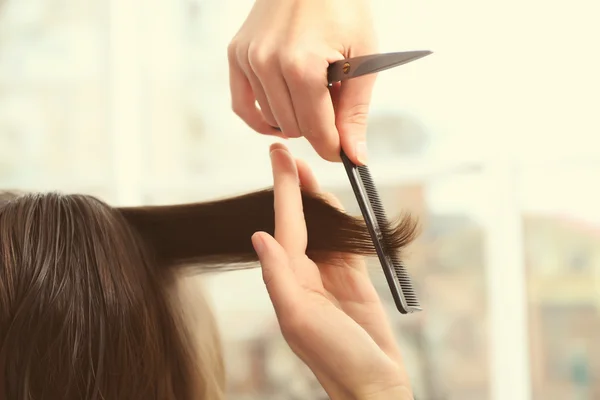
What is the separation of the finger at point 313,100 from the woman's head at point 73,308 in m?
0.23

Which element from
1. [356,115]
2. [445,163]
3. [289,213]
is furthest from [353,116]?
[445,163]

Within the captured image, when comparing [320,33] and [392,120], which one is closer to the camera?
[320,33]

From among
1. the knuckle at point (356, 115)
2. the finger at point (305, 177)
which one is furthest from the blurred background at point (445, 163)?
the knuckle at point (356, 115)

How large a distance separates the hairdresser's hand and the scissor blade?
0.01 meters

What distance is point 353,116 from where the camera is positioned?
2.06ft

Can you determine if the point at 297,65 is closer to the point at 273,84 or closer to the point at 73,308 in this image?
the point at 273,84

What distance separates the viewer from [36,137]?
70.0 inches

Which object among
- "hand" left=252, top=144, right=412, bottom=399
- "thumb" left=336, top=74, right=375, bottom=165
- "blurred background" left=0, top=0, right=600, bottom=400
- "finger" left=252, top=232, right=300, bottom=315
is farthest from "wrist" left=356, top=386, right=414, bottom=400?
"blurred background" left=0, top=0, right=600, bottom=400

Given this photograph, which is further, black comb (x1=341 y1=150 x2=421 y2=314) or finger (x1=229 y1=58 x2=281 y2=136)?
finger (x1=229 y1=58 x2=281 y2=136)

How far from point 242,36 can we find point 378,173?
2.90ft

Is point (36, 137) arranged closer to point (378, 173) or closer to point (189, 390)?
point (378, 173)

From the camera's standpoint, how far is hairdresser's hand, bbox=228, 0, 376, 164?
0.59m

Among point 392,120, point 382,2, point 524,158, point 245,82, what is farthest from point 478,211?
point 245,82

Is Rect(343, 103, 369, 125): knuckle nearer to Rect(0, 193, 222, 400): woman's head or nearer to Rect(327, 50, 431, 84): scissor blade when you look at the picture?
Rect(327, 50, 431, 84): scissor blade
